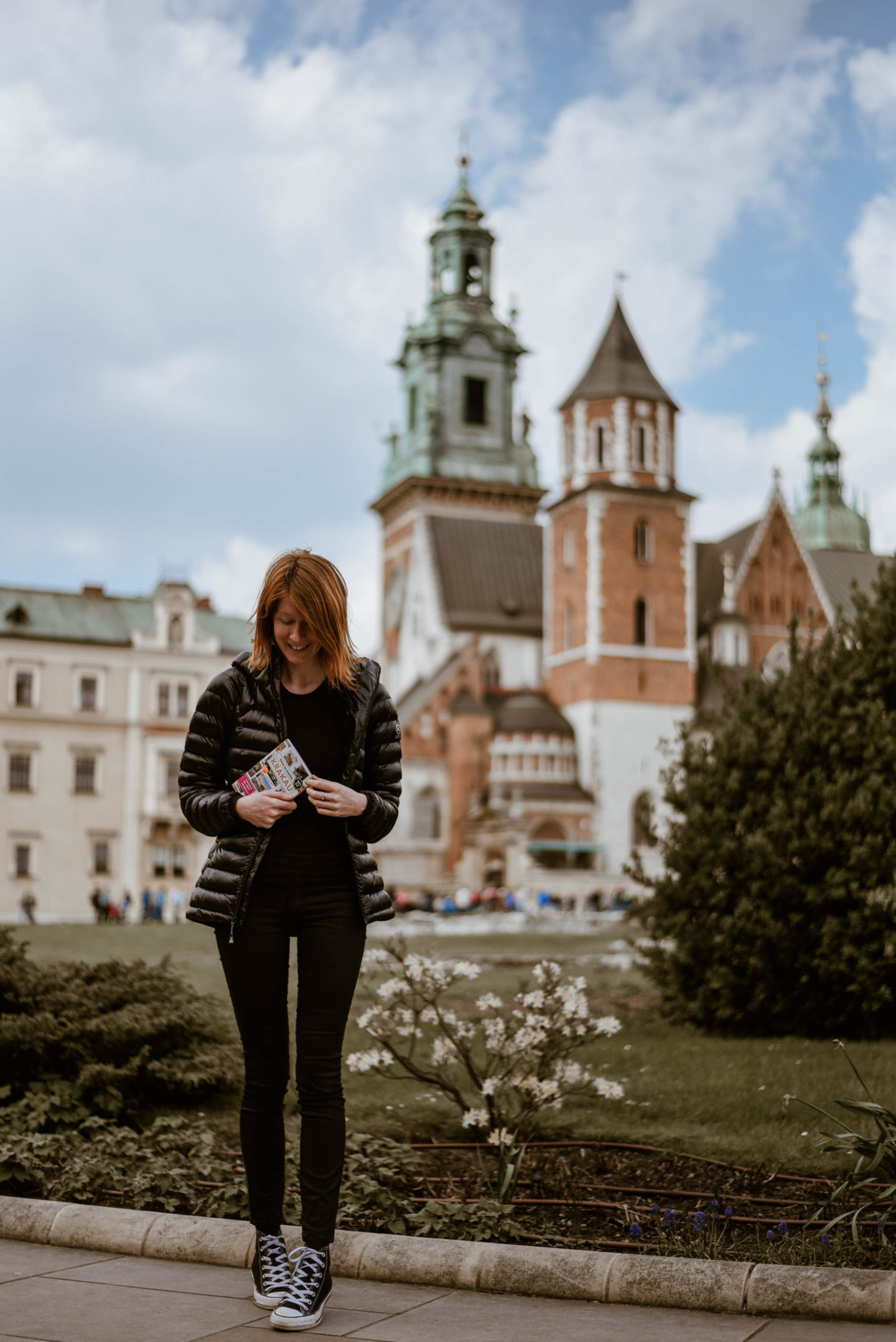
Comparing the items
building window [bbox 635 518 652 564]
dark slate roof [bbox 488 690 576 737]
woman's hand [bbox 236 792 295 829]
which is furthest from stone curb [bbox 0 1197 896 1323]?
building window [bbox 635 518 652 564]

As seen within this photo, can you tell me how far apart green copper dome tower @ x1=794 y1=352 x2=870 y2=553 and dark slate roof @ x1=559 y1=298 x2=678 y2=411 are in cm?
2652

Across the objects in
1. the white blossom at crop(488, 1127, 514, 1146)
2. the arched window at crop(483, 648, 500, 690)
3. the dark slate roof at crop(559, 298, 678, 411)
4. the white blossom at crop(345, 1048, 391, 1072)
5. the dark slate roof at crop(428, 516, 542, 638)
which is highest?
the dark slate roof at crop(559, 298, 678, 411)

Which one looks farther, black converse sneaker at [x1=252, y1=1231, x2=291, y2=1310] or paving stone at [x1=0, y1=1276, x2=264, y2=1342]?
black converse sneaker at [x1=252, y1=1231, x2=291, y2=1310]

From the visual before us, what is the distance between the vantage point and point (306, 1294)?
412cm

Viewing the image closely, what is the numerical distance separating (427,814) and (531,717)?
19.9 ft

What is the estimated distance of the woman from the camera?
4.42 meters

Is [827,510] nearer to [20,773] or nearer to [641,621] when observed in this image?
[641,621]

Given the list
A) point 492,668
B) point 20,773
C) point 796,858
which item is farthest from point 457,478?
point 796,858

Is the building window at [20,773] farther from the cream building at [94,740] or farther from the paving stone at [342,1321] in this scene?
the paving stone at [342,1321]

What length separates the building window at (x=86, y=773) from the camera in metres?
60.9

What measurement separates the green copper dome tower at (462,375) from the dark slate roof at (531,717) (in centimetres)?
1667

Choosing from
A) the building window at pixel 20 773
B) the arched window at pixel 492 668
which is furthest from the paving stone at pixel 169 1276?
the arched window at pixel 492 668

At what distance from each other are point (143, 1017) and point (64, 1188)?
198 cm

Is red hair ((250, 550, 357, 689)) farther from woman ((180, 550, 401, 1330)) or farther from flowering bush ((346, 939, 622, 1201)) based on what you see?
flowering bush ((346, 939, 622, 1201))
